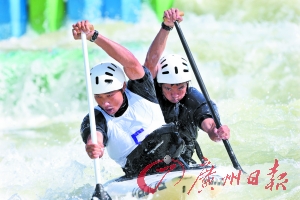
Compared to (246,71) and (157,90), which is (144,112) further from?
(246,71)

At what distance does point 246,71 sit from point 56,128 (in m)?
2.87

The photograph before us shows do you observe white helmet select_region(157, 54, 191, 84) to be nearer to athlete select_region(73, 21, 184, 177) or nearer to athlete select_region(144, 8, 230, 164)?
athlete select_region(144, 8, 230, 164)

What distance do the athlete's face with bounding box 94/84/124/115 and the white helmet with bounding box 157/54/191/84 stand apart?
464 mm

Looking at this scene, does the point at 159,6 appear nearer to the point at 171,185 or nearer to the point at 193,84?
the point at 193,84

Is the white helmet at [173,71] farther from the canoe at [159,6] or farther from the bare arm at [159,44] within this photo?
the canoe at [159,6]

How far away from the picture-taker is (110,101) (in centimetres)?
398

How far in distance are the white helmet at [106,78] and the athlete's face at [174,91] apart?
43cm

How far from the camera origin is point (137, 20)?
31.0ft

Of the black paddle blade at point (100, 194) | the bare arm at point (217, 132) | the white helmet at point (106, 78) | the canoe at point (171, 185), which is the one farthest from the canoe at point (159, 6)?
the black paddle blade at point (100, 194)

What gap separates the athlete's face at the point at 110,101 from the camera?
3975mm

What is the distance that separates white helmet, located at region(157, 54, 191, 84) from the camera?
4.31m

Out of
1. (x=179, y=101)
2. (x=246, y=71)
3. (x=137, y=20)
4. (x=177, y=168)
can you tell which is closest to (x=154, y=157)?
(x=177, y=168)

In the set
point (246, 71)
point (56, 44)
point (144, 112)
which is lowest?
point (144, 112)

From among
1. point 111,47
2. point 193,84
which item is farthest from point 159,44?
point 193,84
